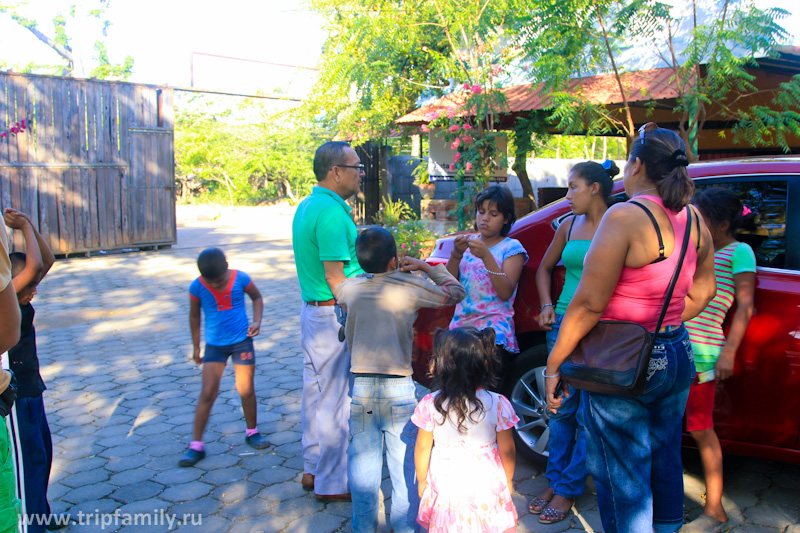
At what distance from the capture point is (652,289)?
2330 millimetres

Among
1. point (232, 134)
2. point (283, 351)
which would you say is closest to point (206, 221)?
point (232, 134)

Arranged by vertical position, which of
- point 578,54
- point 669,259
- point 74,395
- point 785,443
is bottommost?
point 74,395

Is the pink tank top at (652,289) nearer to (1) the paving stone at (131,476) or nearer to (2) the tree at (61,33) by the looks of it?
(1) the paving stone at (131,476)

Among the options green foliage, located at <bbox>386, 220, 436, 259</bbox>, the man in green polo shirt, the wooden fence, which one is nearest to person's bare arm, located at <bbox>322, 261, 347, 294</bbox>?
the man in green polo shirt

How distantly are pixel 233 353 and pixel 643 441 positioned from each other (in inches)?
103

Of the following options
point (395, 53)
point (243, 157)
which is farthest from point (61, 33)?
point (395, 53)

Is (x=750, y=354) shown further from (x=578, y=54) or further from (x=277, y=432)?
(x=578, y=54)

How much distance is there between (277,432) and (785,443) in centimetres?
308

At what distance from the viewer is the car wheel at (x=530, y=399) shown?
12.4 ft

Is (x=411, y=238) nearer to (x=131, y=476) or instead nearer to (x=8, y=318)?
(x=131, y=476)

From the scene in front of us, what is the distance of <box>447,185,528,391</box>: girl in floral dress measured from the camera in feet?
11.6

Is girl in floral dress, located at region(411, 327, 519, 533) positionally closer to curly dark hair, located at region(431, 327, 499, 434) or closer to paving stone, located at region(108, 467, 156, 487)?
curly dark hair, located at region(431, 327, 499, 434)

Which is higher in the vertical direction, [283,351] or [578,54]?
[578,54]

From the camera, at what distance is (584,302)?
2.34 m
